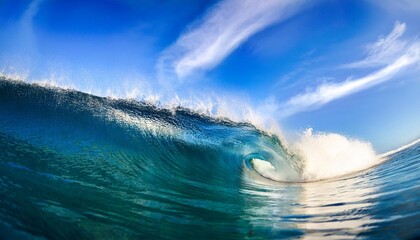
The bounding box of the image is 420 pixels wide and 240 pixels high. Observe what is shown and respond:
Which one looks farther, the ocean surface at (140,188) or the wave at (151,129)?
the wave at (151,129)

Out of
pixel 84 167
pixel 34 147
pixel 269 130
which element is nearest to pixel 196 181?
pixel 84 167

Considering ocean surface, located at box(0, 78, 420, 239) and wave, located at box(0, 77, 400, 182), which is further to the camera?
wave, located at box(0, 77, 400, 182)

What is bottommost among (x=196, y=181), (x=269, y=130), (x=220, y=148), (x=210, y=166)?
(x=196, y=181)

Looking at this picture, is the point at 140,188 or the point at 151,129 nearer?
the point at 140,188

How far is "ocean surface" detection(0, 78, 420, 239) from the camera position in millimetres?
3486

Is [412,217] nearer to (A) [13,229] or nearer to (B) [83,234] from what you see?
(B) [83,234]

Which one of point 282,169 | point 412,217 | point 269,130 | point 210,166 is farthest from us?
point 269,130

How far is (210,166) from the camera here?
10727 millimetres

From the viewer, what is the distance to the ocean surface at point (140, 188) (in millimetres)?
3486

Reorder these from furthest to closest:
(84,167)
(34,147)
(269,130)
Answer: (269,130) → (34,147) → (84,167)

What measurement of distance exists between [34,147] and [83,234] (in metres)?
4.39

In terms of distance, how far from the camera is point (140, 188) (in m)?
5.81

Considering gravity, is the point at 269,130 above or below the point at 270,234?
above

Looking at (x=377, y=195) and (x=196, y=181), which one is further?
(x=196, y=181)
